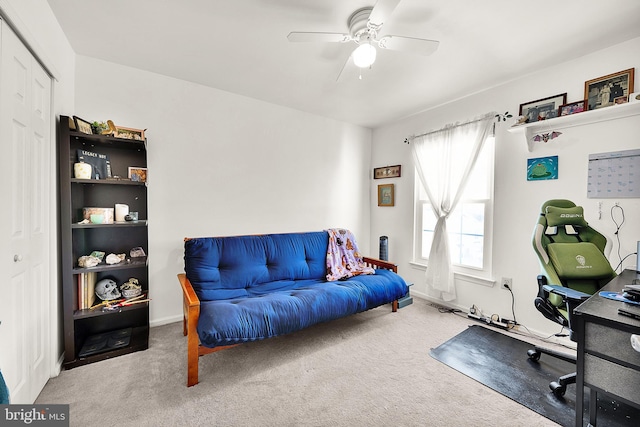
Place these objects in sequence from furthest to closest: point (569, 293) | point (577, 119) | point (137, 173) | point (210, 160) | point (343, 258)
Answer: point (343, 258), point (210, 160), point (137, 173), point (577, 119), point (569, 293)

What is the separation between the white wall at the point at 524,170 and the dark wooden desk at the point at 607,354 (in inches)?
51.0

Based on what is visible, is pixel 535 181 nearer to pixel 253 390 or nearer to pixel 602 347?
pixel 602 347

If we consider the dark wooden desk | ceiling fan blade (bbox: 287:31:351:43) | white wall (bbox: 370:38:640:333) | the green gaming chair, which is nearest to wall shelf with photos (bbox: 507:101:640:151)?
white wall (bbox: 370:38:640:333)

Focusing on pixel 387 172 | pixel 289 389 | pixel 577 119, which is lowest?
pixel 289 389

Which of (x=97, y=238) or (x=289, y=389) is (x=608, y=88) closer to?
(x=289, y=389)

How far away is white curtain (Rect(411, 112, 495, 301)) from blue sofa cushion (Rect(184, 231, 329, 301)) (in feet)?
4.54

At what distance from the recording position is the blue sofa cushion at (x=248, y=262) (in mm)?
2307

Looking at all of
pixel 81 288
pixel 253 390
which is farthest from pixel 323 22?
pixel 81 288

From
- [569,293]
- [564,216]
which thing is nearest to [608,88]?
[564,216]

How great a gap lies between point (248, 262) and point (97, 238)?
1.29 metres

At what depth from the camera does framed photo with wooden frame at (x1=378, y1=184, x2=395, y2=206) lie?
3.84 m

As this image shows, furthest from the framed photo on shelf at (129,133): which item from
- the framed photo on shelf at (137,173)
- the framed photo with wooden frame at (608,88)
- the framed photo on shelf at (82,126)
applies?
the framed photo with wooden frame at (608,88)

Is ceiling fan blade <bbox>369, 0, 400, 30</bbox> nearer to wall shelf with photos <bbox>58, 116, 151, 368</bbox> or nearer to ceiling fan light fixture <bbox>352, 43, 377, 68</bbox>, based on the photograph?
ceiling fan light fixture <bbox>352, 43, 377, 68</bbox>

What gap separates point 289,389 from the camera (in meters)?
1.70
